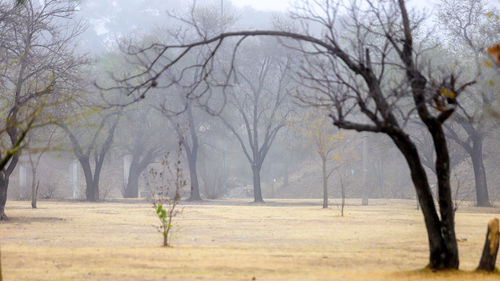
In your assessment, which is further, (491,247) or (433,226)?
(433,226)

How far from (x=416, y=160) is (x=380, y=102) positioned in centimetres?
97

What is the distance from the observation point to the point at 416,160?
29.8 feet

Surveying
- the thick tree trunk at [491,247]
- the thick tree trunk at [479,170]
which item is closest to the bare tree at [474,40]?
the thick tree trunk at [479,170]

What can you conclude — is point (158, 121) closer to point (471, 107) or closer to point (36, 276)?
point (471, 107)

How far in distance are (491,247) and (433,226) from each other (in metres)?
0.80

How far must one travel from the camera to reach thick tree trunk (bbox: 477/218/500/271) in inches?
352

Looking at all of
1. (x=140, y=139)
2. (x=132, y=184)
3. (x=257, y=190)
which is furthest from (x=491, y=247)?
(x=132, y=184)

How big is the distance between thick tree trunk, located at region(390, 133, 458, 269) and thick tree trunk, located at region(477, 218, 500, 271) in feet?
1.24

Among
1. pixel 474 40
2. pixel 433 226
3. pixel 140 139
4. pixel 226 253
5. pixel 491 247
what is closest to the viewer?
pixel 491 247

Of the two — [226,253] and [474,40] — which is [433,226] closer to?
[226,253]

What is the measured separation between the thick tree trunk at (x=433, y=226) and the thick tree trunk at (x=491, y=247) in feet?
1.24

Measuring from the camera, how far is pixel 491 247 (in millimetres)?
9000

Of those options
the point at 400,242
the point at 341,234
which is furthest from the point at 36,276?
the point at 341,234

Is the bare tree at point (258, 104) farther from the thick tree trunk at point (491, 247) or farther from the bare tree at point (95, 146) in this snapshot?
the thick tree trunk at point (491, 247)
